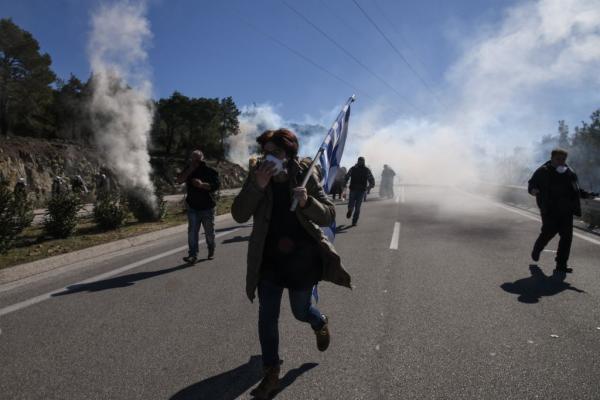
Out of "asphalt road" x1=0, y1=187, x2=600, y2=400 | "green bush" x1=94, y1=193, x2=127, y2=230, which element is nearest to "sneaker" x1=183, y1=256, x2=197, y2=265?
"asphalt road" x1=0, y1=187, x2=600, y2=400

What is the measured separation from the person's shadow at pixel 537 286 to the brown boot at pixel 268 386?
3.27 metres

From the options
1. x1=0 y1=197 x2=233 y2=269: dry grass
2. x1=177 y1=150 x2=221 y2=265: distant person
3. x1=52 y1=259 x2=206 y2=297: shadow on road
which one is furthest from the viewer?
x1=0 y1=197 x2=233 y2=269: dry grass

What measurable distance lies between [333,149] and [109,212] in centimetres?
888

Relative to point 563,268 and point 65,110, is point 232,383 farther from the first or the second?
point 65,110

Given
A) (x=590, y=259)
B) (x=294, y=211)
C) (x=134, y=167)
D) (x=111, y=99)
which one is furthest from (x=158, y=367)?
(x=111, y=99)

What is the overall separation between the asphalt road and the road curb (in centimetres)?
48

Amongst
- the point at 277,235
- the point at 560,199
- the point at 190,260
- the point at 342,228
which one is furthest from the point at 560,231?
the point at 342,228

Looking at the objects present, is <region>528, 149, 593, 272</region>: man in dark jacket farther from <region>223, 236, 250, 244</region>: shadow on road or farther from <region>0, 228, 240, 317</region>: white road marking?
<region>0, 228, 240, 317</region>: white road marking

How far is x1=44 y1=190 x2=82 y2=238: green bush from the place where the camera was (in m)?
9.69

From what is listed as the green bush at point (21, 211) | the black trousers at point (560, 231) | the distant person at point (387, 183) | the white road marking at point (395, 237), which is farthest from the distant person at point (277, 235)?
the distant person at point (387, 183)

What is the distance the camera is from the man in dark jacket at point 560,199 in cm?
599

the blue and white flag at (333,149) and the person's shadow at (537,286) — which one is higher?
the blue and white flag at (333,149)

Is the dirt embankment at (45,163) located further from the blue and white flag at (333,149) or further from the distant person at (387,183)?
the blue and white flag at (333,149)

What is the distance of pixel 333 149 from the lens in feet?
12.9
